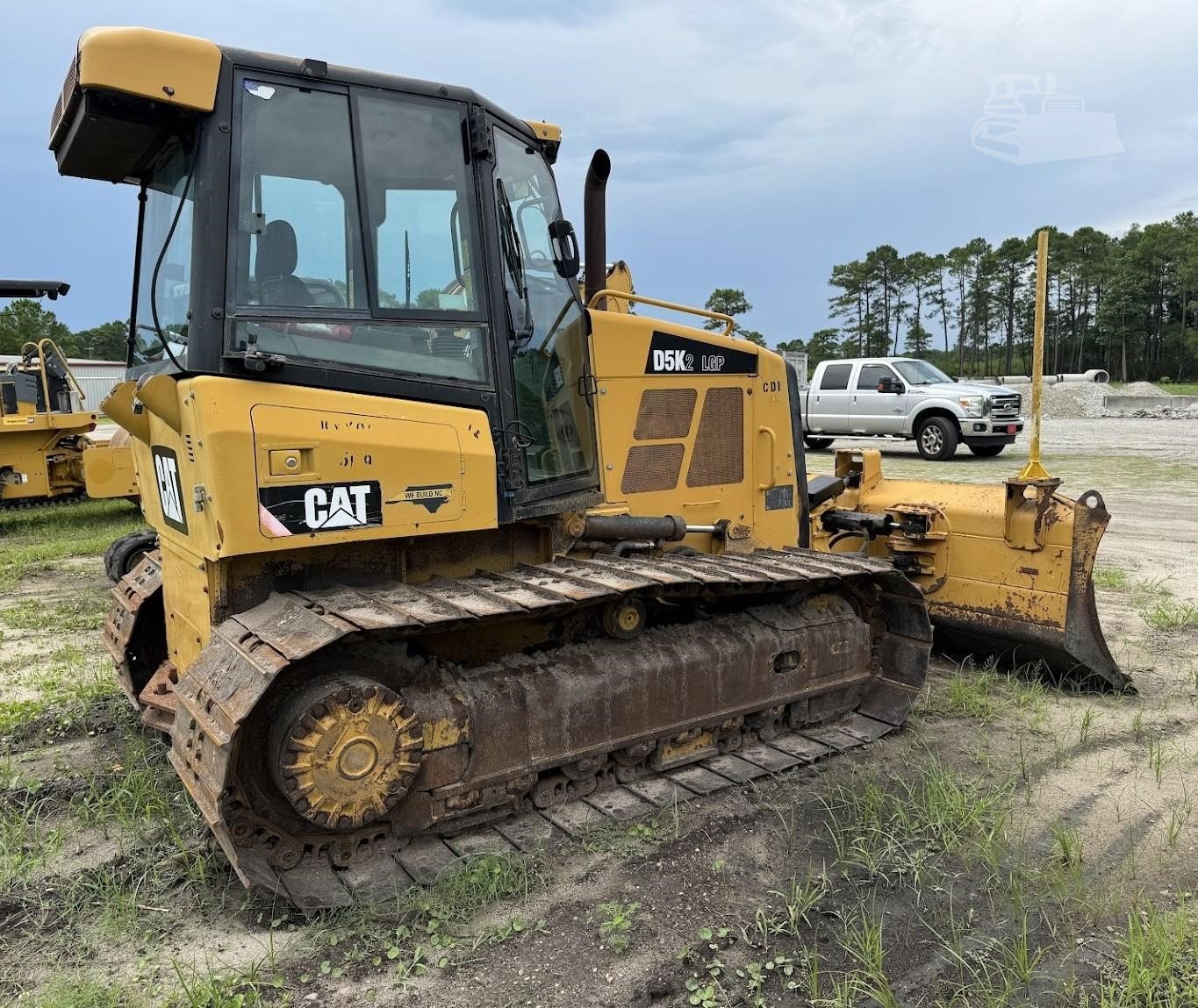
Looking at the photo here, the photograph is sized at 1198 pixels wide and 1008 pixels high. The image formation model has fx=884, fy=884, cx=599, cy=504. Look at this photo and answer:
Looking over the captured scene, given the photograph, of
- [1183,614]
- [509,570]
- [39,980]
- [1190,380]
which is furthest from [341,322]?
[1190,380]

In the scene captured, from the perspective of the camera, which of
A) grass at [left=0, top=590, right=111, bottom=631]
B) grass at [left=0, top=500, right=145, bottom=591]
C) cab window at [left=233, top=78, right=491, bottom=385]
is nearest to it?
cab window at [left=233, top=78, right=491, bottom=385]

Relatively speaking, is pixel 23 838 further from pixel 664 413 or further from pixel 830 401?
pixel 830 401

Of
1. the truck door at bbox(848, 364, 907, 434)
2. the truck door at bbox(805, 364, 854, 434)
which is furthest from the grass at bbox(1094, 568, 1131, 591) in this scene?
the truck door at bbox(805, 364, 854, 434)

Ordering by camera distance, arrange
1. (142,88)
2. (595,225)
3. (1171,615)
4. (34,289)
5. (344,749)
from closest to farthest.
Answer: (142,88) → (344,749) → (595,225) → (1171,615) → (34,289)

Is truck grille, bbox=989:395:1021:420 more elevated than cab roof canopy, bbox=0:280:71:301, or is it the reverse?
cab roof canopy, bbox=0:280:71:301

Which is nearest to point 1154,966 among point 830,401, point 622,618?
point 622,618

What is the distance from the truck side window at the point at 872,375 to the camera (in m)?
18.0

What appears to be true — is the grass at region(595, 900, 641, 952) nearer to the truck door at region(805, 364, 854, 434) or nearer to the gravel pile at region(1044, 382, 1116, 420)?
the truck door at region(805, 364, 854, 434)

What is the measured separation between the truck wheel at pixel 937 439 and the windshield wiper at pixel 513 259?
1480 centimetres

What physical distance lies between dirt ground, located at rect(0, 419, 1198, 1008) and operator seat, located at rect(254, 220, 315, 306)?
213cm

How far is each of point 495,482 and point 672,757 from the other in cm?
160

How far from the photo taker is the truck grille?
55.6ft

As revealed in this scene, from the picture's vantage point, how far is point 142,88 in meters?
2.97

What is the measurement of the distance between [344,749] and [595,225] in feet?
9.82
